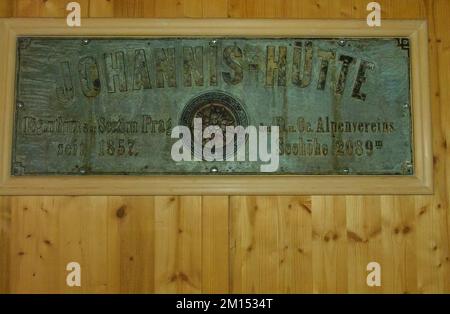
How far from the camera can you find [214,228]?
59.5 inches

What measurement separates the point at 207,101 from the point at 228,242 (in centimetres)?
48

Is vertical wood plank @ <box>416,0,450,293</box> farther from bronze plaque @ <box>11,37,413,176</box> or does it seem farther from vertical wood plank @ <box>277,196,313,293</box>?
vertical wood plank @ <box>277,196,313,293</box>

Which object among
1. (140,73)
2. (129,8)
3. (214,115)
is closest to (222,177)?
(214,115)

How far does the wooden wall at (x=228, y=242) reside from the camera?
150cm

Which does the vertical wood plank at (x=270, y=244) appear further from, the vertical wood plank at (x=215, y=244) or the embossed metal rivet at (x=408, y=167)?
the embossed metal rivet at (x=408, y=167)

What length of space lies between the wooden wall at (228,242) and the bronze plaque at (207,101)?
0.12 meters

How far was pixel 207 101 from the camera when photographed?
1560 millimetres

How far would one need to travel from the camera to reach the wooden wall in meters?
1.50

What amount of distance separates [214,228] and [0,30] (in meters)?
1.00

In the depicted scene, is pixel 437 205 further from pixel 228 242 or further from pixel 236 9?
pixel 236 9

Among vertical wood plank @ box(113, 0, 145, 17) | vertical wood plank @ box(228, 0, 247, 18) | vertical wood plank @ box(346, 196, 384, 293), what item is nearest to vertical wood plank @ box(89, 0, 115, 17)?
vertical wood plank @ box(113, 0, 145, 17)

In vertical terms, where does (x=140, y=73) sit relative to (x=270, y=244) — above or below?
above

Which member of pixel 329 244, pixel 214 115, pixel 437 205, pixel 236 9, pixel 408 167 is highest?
pixel 236 9
